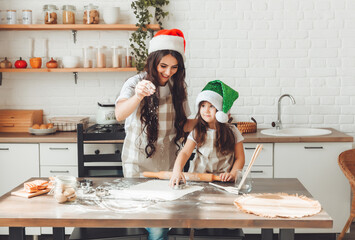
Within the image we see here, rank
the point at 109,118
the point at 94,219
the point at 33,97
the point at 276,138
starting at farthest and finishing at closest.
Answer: the point at 33,97 → the point at 109,118 → the point at 276,138 → the point at 94,219

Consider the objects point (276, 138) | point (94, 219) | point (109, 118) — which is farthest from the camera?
point (109, 118)

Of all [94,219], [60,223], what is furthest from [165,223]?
[60,223]

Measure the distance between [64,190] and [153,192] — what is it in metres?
0.39

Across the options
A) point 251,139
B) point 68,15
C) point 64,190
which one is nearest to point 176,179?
point 64,190

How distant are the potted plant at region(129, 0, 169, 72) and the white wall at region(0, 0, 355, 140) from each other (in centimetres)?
10

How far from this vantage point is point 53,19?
3.99 metres

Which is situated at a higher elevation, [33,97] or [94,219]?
[33,97]

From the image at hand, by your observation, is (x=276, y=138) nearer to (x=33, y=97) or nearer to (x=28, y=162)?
(x=28, y=162)

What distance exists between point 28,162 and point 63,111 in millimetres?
765

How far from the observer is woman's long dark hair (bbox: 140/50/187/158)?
2506mm

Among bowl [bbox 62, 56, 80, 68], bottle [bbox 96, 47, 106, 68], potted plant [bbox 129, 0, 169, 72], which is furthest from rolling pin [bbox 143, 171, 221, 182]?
bowl [bbox 62, 56, 80, 68]

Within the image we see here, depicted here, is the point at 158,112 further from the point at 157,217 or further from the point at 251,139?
the point at 251,139

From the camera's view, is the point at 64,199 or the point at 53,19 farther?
the point at 53,19

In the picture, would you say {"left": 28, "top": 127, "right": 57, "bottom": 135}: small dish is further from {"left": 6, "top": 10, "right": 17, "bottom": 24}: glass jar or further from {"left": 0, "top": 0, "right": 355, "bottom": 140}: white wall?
{"left": 6, "top": 10, "right": 17, "bottom": 24}: glass jar
